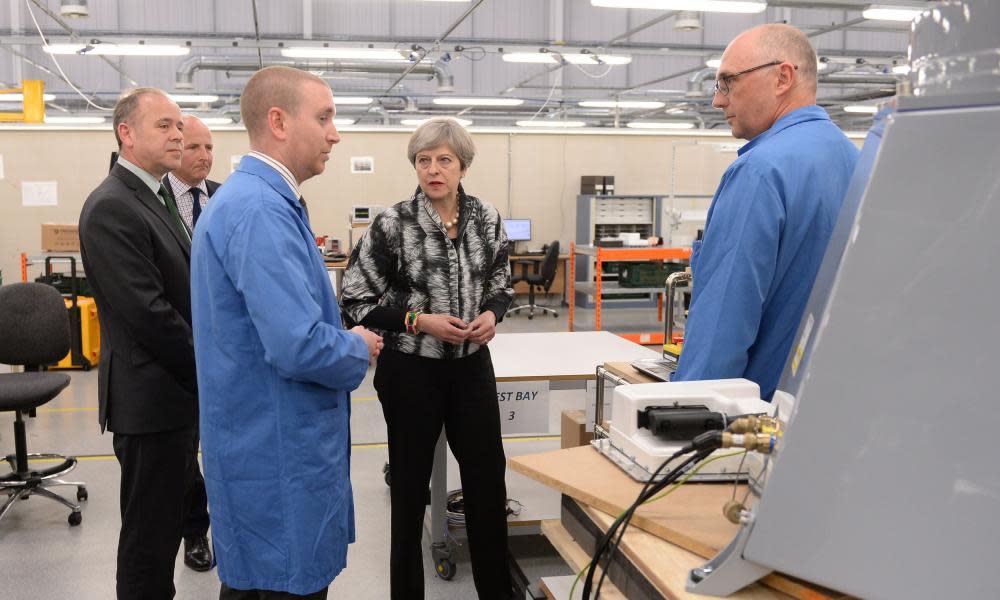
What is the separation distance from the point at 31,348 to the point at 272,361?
2.48 meters

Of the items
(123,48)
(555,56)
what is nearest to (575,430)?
(555,56)

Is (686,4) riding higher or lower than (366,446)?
higher

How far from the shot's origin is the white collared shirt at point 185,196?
330 cm

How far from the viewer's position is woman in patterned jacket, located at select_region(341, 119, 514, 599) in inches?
83.1

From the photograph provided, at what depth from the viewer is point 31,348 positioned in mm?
3275

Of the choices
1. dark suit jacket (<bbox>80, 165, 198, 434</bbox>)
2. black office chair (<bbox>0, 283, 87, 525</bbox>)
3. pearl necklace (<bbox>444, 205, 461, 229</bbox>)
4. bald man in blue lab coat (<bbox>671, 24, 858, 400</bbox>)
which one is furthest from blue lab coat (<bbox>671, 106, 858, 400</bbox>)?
black office chair (<bbox>0, 283, 87, 525</bbox>)

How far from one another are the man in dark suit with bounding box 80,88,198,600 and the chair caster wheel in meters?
0.92

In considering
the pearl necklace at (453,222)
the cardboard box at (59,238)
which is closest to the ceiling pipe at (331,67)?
the cardboard box at (59,238)

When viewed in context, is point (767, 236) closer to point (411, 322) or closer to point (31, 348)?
point (411, 322)

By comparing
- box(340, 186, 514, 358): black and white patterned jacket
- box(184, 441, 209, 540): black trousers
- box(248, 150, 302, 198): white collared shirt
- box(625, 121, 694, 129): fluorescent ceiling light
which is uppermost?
box(625, 121, 694, 129): fluorescent ceiling light

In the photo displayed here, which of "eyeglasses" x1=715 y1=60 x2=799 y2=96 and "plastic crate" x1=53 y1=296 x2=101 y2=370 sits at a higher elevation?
"eyeglasses" x1=715 y1=60 x2=799 y2=96

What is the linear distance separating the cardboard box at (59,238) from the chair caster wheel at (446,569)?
5381mm

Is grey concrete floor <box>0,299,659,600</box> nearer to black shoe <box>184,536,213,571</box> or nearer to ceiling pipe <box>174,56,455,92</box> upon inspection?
black shoe <box>184,536,213,571</box>

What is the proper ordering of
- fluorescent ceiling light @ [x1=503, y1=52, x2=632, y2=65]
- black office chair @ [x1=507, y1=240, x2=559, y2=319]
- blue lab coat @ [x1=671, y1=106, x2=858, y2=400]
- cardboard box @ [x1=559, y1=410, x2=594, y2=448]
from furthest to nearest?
black office chair @ [x1=507, y1=240, x2=559, y2=319] < fluorescent ceiling light @ [x1=503, y1=52, x2=632, y2=65] < cardboard box @ [x1=559, y1=410, x2=594, y2=448] < blue lab coat @ [x1=671, y1=106, x2=858, y2=400]
